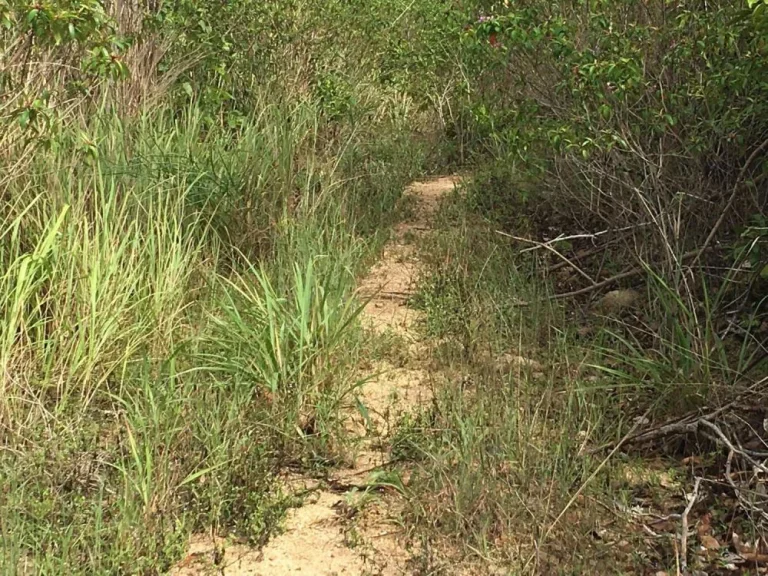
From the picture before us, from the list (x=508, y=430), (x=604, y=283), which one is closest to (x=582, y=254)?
(x=604, y=283)

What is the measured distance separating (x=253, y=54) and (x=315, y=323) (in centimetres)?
327

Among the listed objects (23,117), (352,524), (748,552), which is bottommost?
(748,552)

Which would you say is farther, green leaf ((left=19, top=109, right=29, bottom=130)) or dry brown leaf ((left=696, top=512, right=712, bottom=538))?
green leaf ((left=19, top=109, right=29, bottom=130))

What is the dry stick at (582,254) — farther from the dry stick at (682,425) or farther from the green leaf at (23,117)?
the green leaf at (23,117)

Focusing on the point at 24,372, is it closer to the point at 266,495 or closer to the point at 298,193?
the point at 266,495

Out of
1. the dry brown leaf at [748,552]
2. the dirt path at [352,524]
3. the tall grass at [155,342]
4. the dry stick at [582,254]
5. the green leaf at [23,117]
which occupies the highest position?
the green leaf at [23,117]

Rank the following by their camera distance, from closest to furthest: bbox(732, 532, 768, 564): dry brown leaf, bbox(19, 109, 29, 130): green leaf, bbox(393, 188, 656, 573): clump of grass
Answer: bbox(732, 532, 768, 564): dry brown leaf, bbox(393, 188, 656, 573): clump of grass, bbox(19, 109, 29, 130): green leaf

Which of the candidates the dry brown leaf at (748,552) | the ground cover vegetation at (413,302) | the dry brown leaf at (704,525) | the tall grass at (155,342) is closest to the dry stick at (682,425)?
the ground cover vegetation at (413,302)

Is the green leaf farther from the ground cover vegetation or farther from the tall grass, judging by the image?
the tall grass

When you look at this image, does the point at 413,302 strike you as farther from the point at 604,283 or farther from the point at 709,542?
the point at 709,542

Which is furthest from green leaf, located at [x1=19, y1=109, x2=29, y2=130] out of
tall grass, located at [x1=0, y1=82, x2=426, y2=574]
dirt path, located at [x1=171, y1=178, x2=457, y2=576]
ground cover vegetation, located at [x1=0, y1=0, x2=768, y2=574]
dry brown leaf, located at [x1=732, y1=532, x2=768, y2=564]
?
dry brown leaf, located at [x1=732, y1=532, x2=768, y2=564]

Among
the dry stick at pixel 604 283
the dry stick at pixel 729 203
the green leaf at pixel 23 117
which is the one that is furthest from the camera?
the dry stick at pixel 604 283

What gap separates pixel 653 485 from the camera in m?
2.81

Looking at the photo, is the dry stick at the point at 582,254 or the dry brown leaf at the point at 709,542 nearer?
the dry brown leaf at the point at 709,542
